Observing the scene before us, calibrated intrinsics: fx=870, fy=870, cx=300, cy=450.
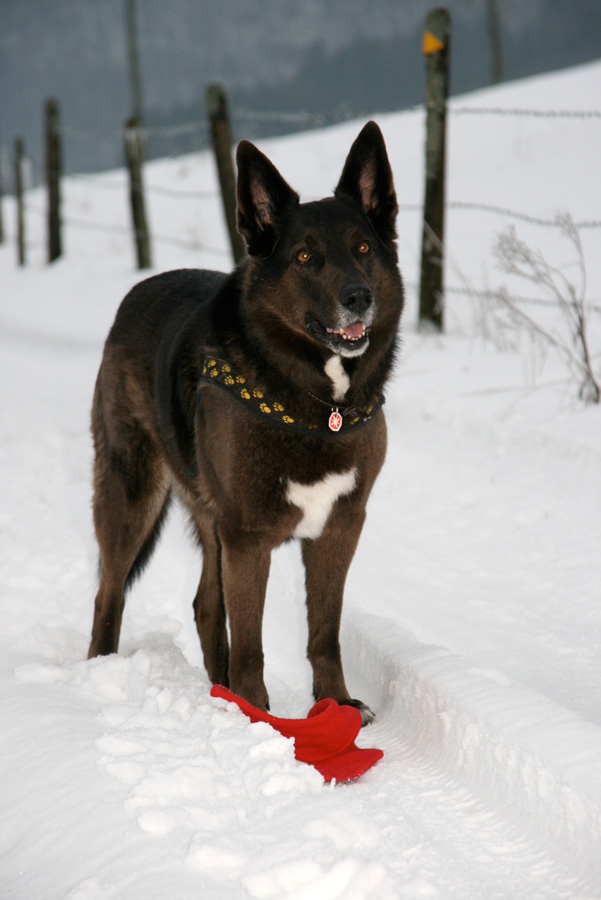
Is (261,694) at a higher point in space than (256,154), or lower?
lower

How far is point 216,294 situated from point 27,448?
9.37ft

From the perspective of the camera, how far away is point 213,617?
10.7 ft

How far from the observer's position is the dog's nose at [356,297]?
252cm

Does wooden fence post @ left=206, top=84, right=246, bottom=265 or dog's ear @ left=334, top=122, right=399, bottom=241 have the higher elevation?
wooden fence post @ left=206, top=84, right=246, bottom=265

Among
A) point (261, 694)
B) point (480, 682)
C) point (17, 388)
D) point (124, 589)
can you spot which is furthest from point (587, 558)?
point (17, 388)

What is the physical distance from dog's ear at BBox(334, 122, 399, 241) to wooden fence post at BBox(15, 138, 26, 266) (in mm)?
12389

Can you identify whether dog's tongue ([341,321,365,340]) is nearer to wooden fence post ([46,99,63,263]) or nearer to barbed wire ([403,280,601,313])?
barbed wire ([403,280,601,313])

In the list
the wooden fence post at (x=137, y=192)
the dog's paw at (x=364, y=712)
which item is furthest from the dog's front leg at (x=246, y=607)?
the wooden fence post at (x=137, y=192)

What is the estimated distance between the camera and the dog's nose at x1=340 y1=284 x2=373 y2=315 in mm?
2521

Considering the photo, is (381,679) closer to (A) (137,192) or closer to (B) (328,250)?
(B) (328,250)

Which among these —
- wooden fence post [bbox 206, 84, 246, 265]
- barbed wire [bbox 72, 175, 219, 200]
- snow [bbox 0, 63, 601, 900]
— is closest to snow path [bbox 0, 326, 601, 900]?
snow [bbox 0, 63, 601, 900]

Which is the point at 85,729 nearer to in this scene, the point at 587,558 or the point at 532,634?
the point at 532,634

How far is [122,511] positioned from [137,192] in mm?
7861

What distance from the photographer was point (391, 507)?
4.66 m
